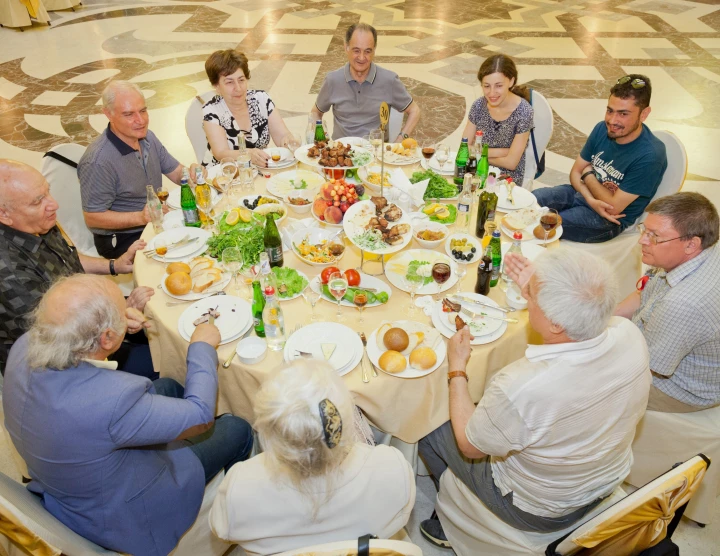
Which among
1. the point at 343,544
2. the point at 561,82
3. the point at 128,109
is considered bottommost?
the point at 561,82

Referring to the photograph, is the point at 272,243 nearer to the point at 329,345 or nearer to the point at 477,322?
the point at 329,345

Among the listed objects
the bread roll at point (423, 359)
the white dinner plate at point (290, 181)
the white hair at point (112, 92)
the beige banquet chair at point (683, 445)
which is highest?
the white hair at point (112, 92)

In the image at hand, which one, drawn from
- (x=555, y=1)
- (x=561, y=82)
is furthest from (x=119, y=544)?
(x=555, y=1)

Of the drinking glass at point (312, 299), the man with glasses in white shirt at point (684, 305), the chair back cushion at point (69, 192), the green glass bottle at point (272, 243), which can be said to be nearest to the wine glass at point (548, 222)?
the man with glasses in white shirt at point (684, 305)

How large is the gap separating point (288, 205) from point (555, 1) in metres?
11.3

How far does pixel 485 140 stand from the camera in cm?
387

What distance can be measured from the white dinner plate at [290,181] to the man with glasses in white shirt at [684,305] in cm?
184

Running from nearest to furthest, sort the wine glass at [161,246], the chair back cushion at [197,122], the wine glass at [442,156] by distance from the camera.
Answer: the wine glass at [161,246] → the wine glass at [442,156] → the chair back cushion at [197,122]

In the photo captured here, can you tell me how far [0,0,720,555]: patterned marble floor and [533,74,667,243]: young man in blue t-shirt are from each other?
1601 mm

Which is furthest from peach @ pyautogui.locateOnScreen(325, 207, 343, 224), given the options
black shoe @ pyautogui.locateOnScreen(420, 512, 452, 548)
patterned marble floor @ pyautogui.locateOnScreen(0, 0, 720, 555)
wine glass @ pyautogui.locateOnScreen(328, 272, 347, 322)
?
patterned marble floor @ pyautogui.locateOnScreen(0, 0, 720, 555)

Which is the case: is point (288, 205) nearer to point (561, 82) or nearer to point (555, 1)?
point (561, 82)

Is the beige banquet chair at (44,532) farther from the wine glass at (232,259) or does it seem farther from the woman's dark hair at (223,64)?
the woman's dark hair at (223,64)

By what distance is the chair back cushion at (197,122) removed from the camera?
3811 millimetres

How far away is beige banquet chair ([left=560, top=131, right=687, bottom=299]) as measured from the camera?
3184mm
